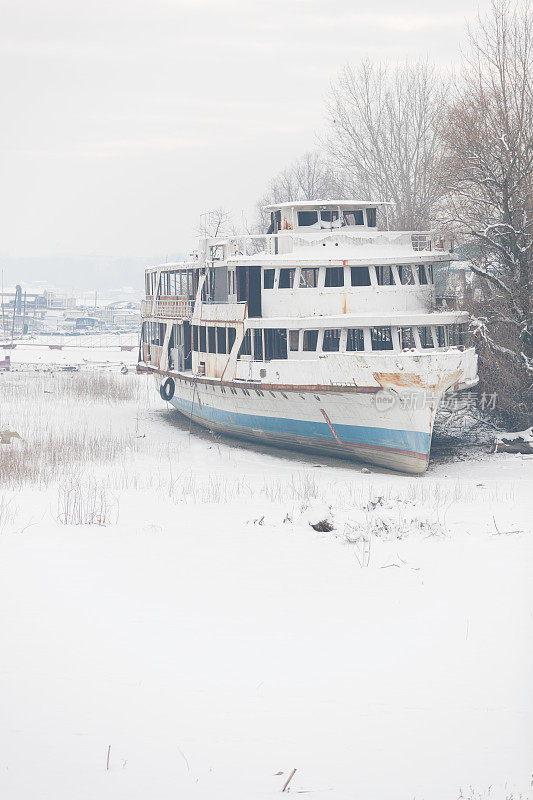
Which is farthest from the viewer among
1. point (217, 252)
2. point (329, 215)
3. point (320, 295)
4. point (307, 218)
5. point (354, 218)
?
point (217, 252)

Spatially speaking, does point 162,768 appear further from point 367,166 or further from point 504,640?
point 367,166

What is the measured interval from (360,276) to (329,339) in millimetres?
1902

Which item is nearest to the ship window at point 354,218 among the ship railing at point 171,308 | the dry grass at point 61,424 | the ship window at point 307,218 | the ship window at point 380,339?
the ship window at point 307,218

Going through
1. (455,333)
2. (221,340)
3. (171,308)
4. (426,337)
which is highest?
(171,308)

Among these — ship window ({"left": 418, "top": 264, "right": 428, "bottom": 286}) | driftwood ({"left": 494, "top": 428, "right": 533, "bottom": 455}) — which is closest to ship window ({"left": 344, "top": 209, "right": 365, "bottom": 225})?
ship window ({"left": 418, "top": 264, "right": 428, "bottom": 286})

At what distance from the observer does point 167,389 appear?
3291 cm

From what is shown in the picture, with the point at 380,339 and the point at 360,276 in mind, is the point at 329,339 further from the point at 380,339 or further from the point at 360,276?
the point at 360,276

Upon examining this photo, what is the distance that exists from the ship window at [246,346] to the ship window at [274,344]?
74 cm

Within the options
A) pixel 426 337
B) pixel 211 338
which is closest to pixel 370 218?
pixel 426 337

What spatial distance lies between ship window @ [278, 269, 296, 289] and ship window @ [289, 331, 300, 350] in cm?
152

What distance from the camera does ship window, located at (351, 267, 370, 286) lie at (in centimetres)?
2419

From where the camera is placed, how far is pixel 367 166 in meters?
44.5

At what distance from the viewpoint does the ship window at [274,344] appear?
78.5 feet

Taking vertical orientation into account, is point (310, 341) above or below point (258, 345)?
above
